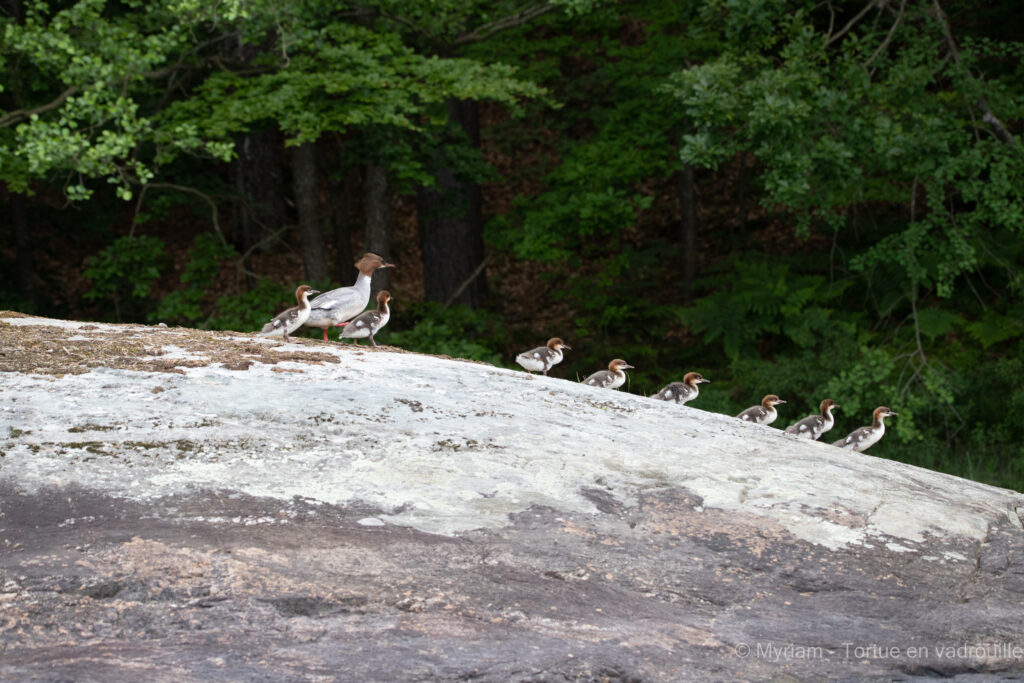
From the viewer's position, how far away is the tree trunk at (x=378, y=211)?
16.1m

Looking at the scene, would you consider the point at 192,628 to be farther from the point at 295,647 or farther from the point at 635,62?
the point at 635,62

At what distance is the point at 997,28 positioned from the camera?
1675 centimetres

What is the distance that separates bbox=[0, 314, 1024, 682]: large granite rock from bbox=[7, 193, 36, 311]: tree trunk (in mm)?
14124

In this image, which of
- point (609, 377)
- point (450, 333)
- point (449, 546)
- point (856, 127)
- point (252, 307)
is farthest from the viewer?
point (450, 333)

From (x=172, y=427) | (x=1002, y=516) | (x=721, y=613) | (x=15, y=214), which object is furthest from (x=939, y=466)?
(x=15, y=214)

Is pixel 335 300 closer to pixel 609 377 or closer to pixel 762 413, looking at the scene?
pixel 609 377

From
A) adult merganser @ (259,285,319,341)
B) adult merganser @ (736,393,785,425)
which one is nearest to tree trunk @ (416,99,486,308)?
adult merganser @ (736,393,785,425)

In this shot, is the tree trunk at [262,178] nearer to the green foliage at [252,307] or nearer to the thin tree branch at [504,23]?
the green foliage at [252,307]

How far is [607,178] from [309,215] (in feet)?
17.6

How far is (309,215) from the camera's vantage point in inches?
643

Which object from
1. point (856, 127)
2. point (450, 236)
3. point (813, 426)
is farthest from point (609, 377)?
point (450, 236)

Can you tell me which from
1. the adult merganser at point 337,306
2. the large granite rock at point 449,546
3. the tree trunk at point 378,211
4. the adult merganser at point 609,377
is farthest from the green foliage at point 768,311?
the large granite rock at point 449,546

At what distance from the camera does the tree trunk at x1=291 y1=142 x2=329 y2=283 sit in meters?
16.3

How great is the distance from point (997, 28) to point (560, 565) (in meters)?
16.5
